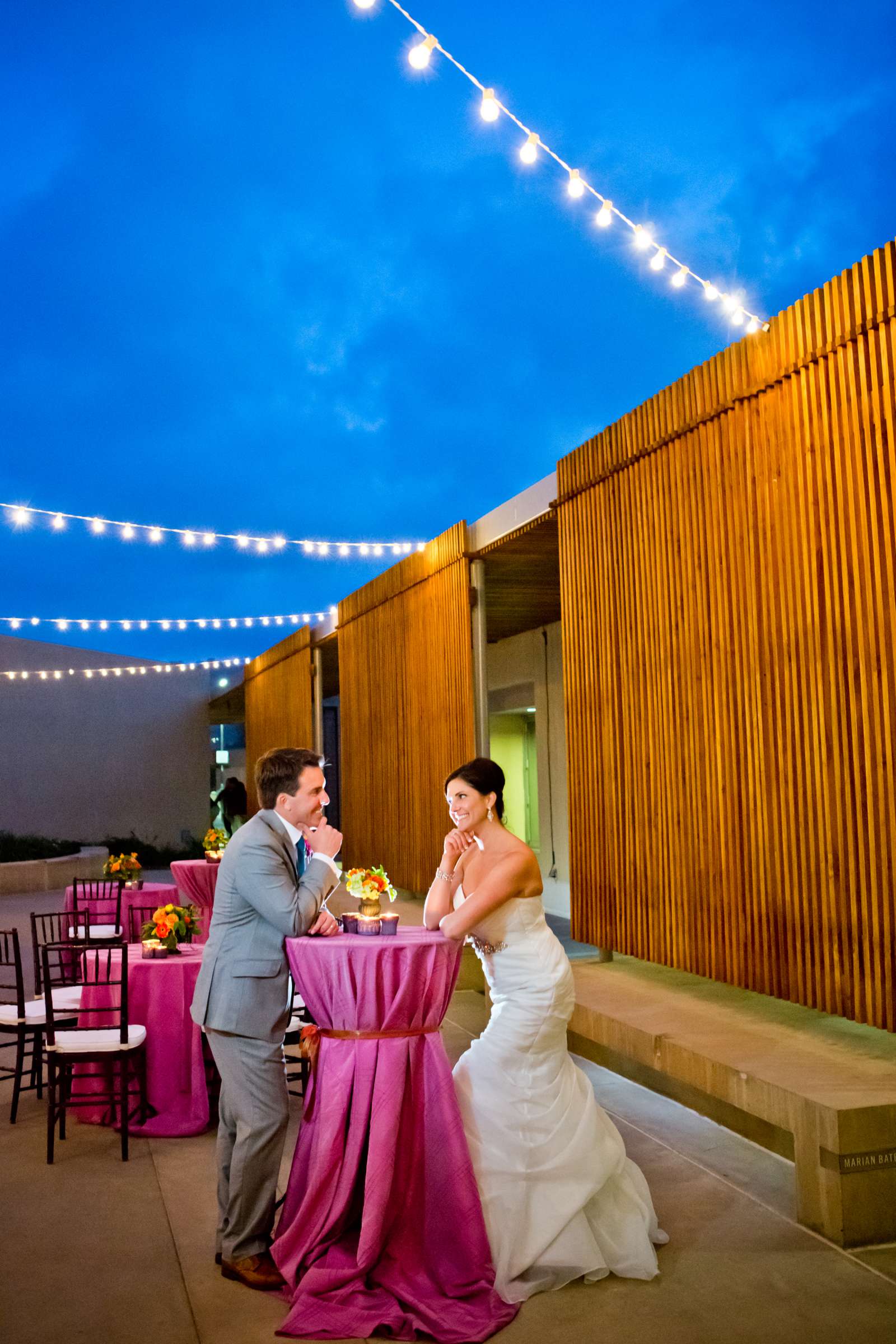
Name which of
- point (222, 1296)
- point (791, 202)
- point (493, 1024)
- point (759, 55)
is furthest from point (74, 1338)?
point (791, 202)

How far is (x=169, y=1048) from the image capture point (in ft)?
16.9

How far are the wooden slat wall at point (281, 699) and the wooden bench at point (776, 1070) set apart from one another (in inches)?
356

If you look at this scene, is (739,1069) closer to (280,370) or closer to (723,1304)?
(723,1304)

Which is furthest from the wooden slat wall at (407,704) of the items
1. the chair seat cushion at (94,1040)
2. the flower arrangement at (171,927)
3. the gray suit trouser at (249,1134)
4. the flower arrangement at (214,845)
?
the gray suit trouser at (249,1134)

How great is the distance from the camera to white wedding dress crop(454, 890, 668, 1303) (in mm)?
3312

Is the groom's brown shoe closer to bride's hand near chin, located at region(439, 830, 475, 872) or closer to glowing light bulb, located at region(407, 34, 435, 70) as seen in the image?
bride's hand near chin, located at region(439, 830, 475, 872)

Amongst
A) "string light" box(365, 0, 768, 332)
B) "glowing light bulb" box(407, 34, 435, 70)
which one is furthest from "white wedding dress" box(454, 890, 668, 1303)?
"glowing light bulb" box(407, 34, 435, 70)

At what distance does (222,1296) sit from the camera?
325 centimetres

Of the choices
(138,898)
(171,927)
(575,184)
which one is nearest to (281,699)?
(138,898)

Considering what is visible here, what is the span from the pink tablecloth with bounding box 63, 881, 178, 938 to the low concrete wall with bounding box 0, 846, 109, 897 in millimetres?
7231

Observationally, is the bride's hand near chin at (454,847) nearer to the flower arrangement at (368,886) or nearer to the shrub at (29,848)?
the flower arrangement at (368,886)

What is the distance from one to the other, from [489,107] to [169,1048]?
15.3ft

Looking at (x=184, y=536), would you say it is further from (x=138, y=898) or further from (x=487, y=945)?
(x=487, y=945)

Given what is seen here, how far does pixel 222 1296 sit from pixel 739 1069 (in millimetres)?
2046
